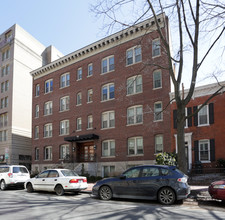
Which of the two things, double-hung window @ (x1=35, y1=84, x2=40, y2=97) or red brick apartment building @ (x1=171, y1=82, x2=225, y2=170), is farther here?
double-hung window @ (x1=35, y1=84, x2=40, y2=97)

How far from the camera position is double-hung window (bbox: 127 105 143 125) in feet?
85.8

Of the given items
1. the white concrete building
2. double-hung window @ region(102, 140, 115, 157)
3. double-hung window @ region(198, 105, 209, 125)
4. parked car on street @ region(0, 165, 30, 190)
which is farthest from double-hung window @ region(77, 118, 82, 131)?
the white concrete building

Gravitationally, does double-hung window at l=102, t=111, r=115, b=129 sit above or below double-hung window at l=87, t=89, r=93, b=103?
below

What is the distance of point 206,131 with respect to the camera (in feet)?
→ 71.7

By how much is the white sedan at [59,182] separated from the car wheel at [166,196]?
497cm

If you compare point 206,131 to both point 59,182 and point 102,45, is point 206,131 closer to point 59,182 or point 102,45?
point 59,182

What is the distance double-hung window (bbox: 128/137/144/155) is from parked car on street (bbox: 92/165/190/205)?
45.6 feet

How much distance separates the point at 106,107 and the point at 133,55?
20.6ft

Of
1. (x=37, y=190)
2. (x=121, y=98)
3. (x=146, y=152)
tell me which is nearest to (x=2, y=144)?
(x=121, y=98)

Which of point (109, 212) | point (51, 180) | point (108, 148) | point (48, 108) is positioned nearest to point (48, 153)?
point (48, 108)

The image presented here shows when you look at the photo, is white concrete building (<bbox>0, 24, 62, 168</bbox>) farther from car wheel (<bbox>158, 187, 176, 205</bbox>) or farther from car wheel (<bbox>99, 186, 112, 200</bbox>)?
car wheel (<bbox>158, 187, 176, 205</bbox>)

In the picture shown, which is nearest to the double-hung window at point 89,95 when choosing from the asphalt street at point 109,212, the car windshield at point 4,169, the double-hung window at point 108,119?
the double-hung window at point 108,119

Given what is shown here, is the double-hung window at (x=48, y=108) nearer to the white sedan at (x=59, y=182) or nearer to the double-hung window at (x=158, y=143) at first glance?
the double-hung window at (x=158, y=143)

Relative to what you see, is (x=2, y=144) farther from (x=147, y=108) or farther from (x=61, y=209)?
(x=61, y=209)
